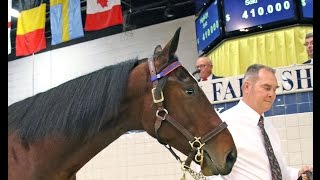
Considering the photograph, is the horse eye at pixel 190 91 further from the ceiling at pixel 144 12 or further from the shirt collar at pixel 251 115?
the ceiling at pixel 144 12

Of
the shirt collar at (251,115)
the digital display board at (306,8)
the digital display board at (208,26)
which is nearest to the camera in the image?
the shirt collar at (251,115)


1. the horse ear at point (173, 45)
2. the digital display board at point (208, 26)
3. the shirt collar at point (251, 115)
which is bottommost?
the shirt collar at point (251, 115)

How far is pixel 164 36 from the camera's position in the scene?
962cm

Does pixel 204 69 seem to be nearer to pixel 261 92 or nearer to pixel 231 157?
pixel 261 92

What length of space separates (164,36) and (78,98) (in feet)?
25.3

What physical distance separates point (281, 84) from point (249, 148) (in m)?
1.79

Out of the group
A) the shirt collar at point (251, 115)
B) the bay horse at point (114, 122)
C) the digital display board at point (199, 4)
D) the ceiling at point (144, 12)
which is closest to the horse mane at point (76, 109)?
the bay horse at point (114, 122)

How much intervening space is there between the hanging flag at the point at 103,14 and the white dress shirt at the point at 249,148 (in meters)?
4.48

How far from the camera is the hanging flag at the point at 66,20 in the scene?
23.1 ft

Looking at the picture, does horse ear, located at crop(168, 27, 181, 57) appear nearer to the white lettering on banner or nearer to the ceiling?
the white lettering on banner

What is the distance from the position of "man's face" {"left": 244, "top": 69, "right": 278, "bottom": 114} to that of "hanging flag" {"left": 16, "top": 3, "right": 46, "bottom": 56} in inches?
221

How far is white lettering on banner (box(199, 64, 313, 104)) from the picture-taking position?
3.93 metres

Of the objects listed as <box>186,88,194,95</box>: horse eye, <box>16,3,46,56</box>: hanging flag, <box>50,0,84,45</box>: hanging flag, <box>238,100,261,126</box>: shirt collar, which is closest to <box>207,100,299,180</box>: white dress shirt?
<box>238,100,261,126</box>: shirt collar

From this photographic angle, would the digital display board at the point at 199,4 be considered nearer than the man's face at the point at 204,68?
No
